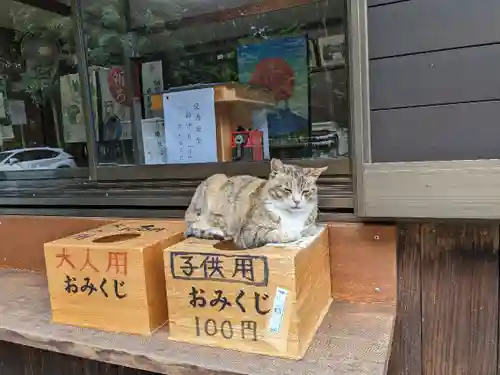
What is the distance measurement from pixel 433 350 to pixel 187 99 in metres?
1.04

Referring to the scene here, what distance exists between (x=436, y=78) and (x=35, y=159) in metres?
1.52

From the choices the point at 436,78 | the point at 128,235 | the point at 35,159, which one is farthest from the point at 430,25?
the point at 35,159

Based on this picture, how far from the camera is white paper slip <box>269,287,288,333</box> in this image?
79cm

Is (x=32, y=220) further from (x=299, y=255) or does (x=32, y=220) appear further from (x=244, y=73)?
(x=299, y=255)

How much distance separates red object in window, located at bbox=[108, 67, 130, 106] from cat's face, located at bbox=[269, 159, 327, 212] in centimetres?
92

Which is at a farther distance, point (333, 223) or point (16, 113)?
point (16, 113)

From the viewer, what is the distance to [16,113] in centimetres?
185

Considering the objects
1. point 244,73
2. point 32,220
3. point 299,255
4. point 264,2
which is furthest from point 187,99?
point 299,255

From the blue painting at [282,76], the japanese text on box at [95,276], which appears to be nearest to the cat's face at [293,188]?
the japanese text on box at [95,276]

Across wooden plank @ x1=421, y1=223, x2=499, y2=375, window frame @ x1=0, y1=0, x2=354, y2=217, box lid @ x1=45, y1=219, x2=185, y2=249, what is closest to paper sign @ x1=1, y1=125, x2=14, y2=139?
window frame @ x1=0, y1=0, x2=354, y2=217

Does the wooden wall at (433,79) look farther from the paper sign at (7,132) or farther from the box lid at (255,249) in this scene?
the paper sign at (7,132)

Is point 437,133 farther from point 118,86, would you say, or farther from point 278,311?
point 118,86

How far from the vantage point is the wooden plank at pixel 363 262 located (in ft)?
3.26

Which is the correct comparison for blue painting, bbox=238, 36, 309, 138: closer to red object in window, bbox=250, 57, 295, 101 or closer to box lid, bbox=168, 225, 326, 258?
red object in window, bbox=250, 57, 295, 101
